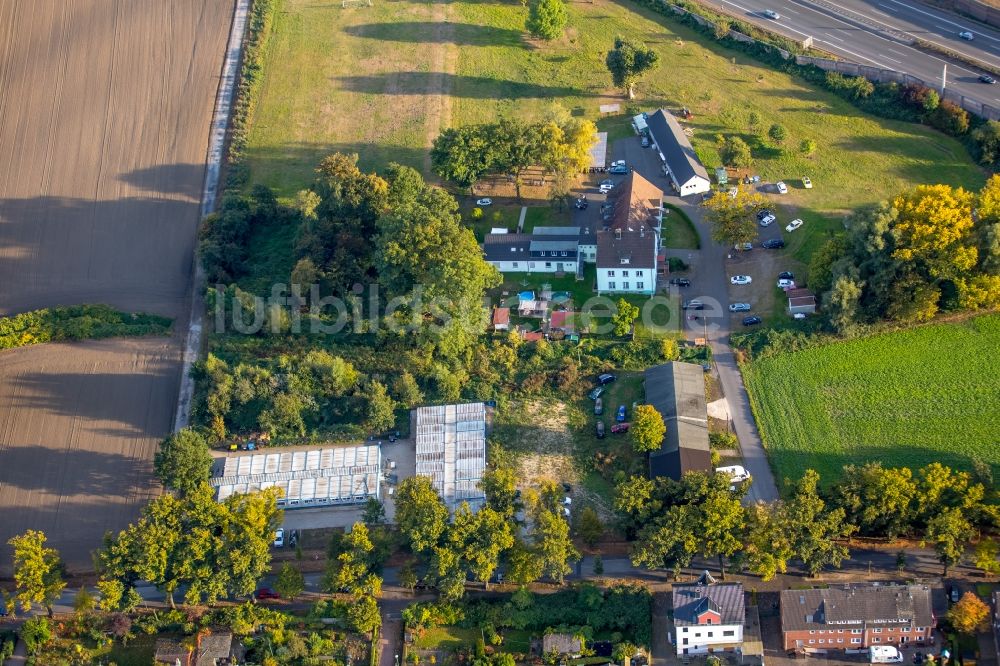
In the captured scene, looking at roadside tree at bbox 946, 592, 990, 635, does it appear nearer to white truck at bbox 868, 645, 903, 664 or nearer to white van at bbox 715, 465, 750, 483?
white truck at bbox 868, 645, 903, 664

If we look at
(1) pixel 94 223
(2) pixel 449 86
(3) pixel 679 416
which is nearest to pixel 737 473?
(3) pixel 679 416

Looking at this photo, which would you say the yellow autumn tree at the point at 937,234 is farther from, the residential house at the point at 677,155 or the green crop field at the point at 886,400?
the residential house at the point at 677,155

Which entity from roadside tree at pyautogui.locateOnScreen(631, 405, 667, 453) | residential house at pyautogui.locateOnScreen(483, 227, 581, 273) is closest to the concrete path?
roadside tree at pyautogui.locateOnScreen(631, 405, 667, 453)

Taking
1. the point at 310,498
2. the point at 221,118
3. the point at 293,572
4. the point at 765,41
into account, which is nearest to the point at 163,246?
A: the point at 221,118

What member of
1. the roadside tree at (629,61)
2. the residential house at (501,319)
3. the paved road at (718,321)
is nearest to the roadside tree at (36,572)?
the residential house at (501,319)

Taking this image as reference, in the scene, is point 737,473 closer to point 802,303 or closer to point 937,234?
point 802,303

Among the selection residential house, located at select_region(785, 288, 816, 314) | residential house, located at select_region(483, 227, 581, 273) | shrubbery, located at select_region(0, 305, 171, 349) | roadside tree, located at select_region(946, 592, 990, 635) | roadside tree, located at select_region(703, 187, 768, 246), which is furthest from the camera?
shrubbery, located at select_region(0, 305, 171, 349)
